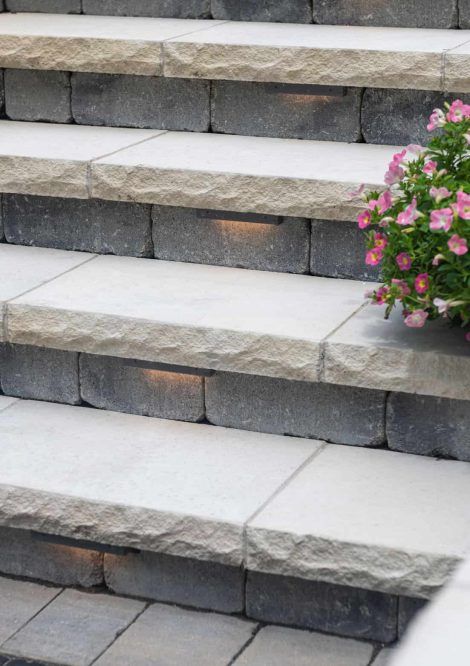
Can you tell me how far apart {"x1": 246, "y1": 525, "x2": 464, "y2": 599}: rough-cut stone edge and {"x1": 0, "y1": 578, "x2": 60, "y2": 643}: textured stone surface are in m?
0.55

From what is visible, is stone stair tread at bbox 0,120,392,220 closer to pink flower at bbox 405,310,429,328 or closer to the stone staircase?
the stone staircase

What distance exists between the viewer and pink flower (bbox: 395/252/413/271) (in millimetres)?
2408

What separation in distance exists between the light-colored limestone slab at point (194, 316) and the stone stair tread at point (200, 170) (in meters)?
0.21

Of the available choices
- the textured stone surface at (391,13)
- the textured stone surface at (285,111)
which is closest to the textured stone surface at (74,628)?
the textured stone surface at (285,111)

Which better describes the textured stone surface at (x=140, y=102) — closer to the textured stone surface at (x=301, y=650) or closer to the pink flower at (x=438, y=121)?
the pink flower at (x=438, y=121)

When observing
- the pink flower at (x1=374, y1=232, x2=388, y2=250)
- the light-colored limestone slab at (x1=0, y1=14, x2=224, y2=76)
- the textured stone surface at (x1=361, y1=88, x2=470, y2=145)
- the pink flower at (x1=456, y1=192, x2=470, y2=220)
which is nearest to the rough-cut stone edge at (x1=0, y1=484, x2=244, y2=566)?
the pink flower at (x1=374, y1=232, x2=388, y2=250)

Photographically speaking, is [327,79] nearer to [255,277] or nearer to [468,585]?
[255,277]

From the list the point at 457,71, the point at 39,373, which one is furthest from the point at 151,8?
the point at 39,373

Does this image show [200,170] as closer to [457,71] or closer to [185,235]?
[185,235]

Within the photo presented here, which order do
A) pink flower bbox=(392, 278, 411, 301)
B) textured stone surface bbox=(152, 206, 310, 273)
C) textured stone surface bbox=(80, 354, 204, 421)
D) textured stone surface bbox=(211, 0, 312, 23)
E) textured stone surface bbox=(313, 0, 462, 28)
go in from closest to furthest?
pink flower bbox=(392, 278, 411, 301)
textured stone surface bbox=(80, 354, 204, 421)
textured stone surface bbox=(152, 206, 310, 273)
textured stone surface bbox=(313, 0, 462, 28)
textured stone surface bbox=(211, 0, 312, 23)

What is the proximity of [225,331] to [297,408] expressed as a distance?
261 mm

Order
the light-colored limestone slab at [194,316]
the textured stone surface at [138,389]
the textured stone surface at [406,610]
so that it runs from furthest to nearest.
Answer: the textured stone surface at [138,389] → the light-colored limestone slab at [194,316] → the textured stone surface at [406,610]

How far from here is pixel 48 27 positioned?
3742 mm

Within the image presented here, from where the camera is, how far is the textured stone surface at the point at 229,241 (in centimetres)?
308
